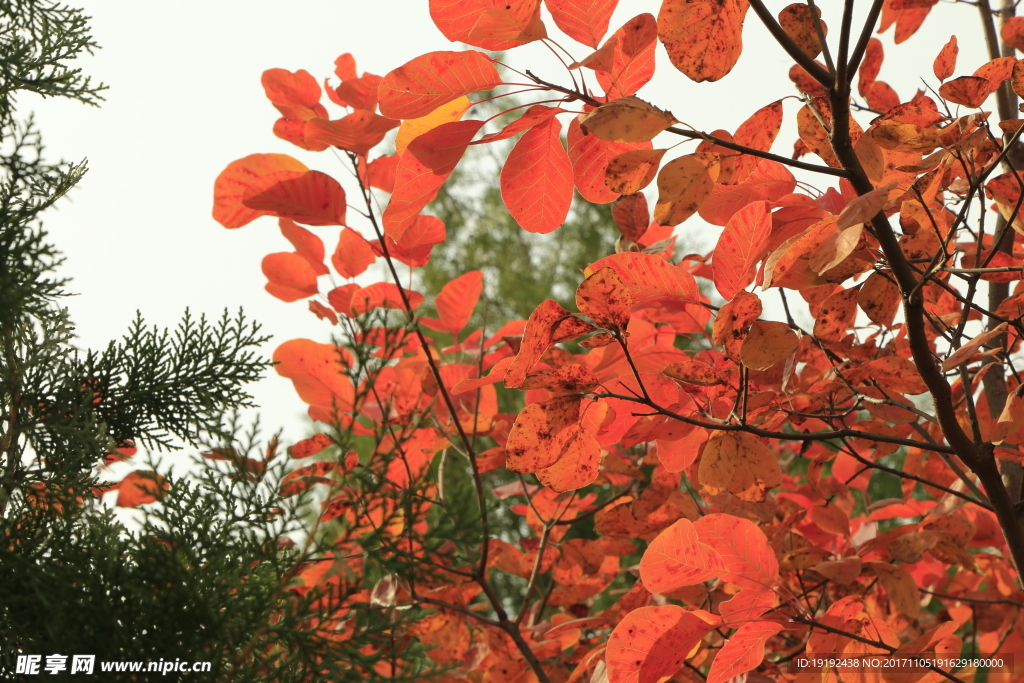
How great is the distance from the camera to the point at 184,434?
3.14 ft

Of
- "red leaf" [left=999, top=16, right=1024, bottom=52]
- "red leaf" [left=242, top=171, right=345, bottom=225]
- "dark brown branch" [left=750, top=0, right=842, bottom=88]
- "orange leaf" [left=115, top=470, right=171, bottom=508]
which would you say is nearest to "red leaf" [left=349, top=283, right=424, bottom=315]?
"red leaf" [left=242, top=171, right=345, bottom=225]

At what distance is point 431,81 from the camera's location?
0.71 metres

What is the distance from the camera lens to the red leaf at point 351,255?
4.36 ft

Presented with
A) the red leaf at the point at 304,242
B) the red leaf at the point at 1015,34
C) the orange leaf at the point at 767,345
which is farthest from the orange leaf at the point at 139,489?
the red leaf at the point at 1015,34

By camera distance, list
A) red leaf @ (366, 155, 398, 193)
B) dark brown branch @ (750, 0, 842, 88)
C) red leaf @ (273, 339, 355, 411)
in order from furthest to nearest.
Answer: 1. red leaf @ (366, 155, 398, 193)
2. red leaf @ (273, 339, 355, 411)
3. dark brown branch @ (750, 0, 842, 88)

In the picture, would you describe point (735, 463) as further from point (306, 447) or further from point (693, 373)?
point (306, 447)

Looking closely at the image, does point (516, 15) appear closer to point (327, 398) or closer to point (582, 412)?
point (582, 412)

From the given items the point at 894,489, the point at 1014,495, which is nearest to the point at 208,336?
the point at 1014,495

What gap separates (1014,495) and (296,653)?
1.00 metres

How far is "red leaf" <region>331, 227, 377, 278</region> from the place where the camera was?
4.36 ft

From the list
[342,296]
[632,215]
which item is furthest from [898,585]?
[342,296]

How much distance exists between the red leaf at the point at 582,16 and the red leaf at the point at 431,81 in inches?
3.7

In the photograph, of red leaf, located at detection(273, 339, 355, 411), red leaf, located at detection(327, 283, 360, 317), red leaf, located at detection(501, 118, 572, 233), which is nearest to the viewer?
red leaf, located at detection(501, 118, 572, 233)

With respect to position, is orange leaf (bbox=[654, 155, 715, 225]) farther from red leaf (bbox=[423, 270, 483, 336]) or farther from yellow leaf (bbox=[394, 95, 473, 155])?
red leaf (bbox=[423, 270, 483, 336])
